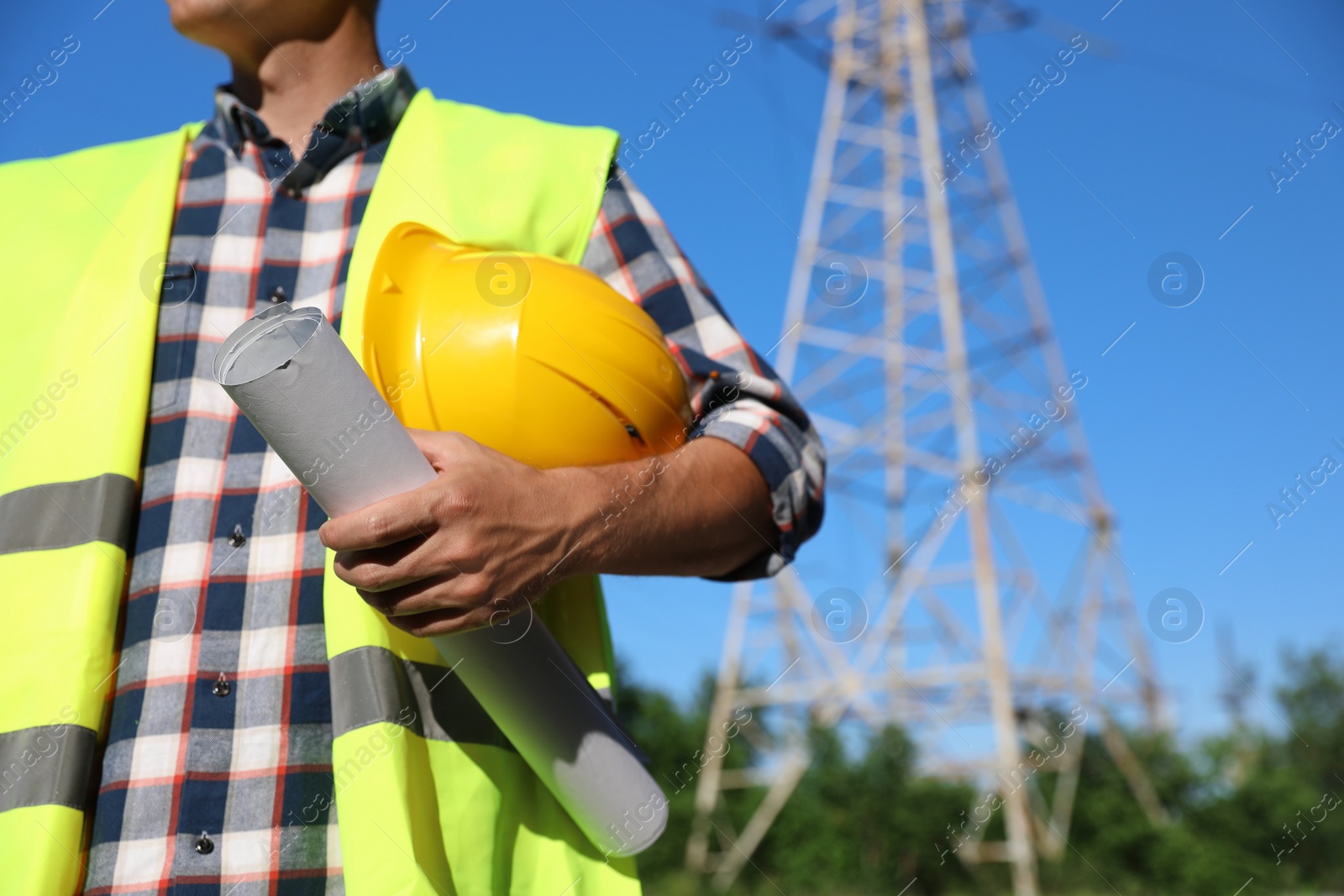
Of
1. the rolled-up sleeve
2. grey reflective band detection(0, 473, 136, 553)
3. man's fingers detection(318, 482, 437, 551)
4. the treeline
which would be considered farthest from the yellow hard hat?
the treeline

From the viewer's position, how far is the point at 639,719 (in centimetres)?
2869

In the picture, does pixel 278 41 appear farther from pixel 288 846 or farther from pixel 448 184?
pixel 288 846

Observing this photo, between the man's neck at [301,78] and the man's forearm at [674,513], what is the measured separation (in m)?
1.14

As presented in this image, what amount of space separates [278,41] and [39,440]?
3.21 feet

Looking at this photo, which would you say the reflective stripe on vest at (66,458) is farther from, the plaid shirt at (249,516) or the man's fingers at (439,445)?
the man's fingers at (439,445)

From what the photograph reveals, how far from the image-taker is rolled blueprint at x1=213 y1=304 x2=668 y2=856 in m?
1.25

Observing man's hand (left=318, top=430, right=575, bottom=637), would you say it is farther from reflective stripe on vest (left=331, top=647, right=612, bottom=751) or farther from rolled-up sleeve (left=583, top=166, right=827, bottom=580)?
rolled-up sleeve (left=583, top=166, right=827, bottom=580)

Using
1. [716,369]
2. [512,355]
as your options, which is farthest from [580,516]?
[716,369]

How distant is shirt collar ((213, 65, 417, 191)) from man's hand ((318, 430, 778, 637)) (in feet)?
3.07

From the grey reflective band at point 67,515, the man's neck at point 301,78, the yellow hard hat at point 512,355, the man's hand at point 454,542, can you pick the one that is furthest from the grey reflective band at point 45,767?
the man's neck at point 301,78

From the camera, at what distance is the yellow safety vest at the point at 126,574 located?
4.86 feet

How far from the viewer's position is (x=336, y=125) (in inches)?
82.8

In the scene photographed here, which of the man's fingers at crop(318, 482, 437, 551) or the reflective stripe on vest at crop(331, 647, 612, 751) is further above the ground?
the man's fingers at crop(318, 482, 437, 551)

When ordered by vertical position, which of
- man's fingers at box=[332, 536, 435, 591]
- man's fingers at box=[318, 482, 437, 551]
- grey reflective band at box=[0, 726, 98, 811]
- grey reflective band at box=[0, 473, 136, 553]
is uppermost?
man's fingers at box=[318, 482, 437, 551]
